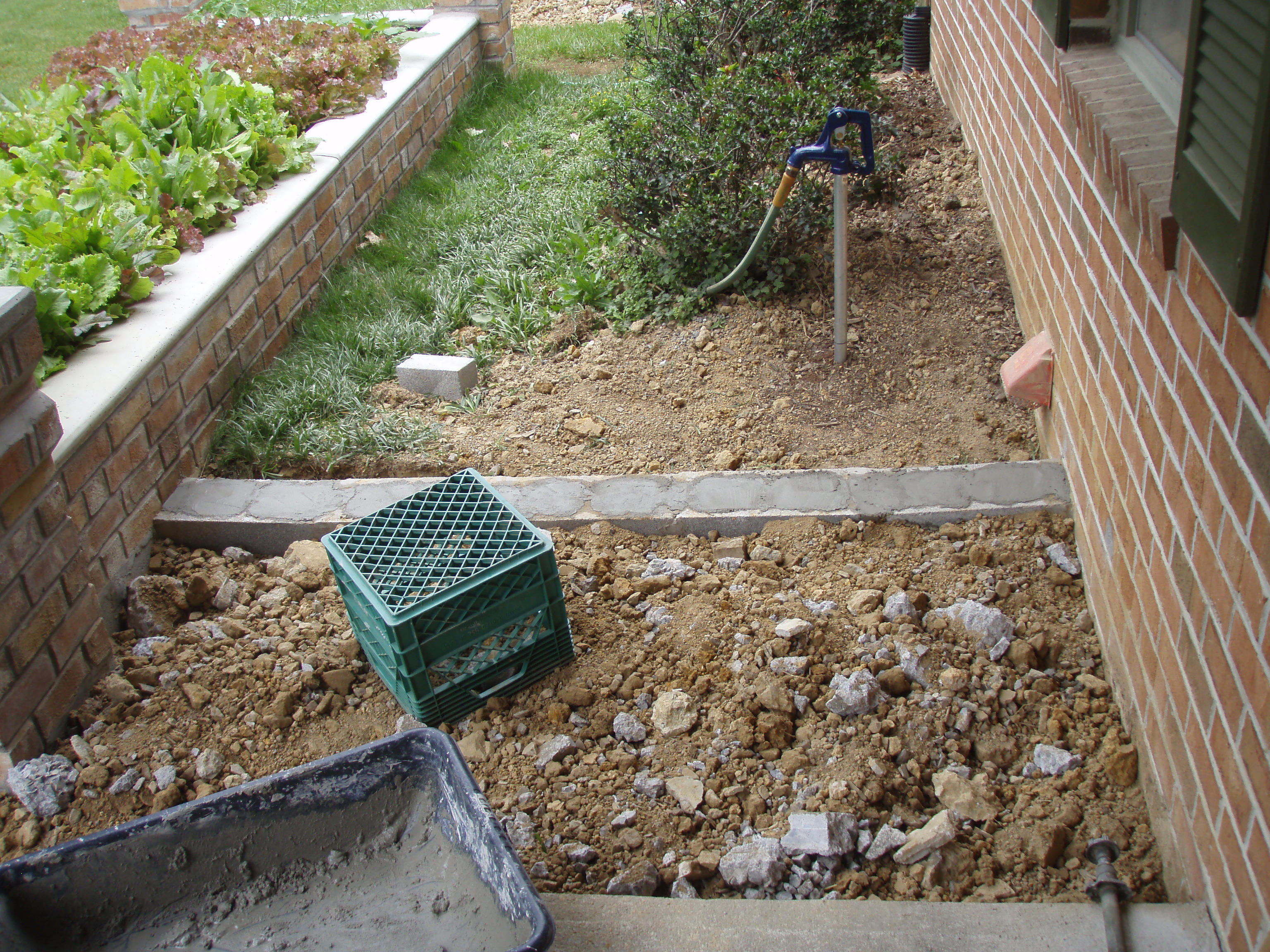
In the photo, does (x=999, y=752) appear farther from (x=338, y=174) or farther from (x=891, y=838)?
(x=338, y=174)

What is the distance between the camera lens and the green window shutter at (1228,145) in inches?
62.2

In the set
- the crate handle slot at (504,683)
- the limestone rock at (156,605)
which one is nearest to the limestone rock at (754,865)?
the crate handle slot at (504,683)

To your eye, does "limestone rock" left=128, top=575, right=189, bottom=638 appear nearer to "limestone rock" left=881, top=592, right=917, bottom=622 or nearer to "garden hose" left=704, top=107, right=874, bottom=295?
"limestone rock" left=881, top=592, right=917, bottom=622

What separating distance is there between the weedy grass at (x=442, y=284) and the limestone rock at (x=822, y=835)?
2206 mm

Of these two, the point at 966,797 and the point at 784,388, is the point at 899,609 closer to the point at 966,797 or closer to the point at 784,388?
the point at 966,797

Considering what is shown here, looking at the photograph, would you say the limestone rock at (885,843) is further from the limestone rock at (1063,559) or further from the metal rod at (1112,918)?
the limestone rock at (1063,559)

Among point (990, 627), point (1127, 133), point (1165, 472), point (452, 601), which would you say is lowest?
point (990, 627)

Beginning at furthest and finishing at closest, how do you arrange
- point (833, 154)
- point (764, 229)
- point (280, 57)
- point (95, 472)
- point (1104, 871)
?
point (280, 57)
point (764, 229)
point (833, 154)
point (95, 472)
point (1104, 871)

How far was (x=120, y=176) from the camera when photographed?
4.58 m

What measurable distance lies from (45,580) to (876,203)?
154 inches

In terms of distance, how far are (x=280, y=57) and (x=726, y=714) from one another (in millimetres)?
5615

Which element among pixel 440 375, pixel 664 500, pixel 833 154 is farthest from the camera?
pixel 440 375

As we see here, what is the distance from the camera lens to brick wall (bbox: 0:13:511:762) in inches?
103

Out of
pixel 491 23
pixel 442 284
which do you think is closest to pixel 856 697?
pixel 442 284
